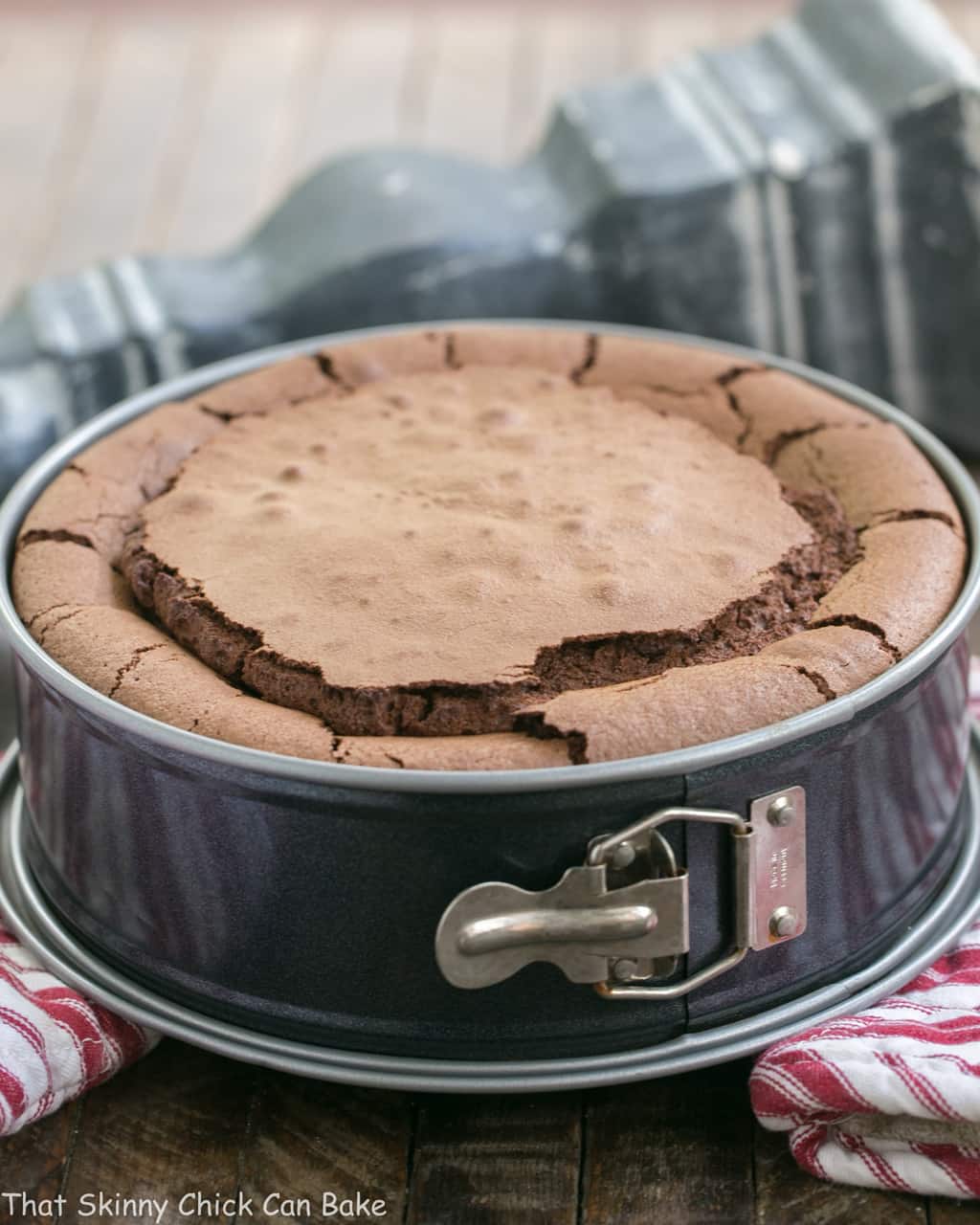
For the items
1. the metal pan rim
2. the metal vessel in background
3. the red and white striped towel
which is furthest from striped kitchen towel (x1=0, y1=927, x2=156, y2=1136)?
the metal vessel in background

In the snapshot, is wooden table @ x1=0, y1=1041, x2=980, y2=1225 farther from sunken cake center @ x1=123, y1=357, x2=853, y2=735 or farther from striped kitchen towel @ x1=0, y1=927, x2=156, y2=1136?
sunken cake center @ x1=123, y1=357, x2=853, y2=735

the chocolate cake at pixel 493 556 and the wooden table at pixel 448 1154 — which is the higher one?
the chocolate cake at pixel 493 556

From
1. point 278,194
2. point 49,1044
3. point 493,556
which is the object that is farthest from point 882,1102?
point 278,194

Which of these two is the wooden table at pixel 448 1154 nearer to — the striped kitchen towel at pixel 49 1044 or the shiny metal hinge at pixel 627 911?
the striped kitchen towel at pixel 49 1044

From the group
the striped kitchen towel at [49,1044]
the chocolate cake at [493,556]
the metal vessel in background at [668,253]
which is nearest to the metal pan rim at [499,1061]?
the striped kitchen towel at [49,1044]

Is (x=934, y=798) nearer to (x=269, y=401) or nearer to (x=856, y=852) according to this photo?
(x=856, y=852)

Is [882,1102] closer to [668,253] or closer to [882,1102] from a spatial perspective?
[882,1102]
